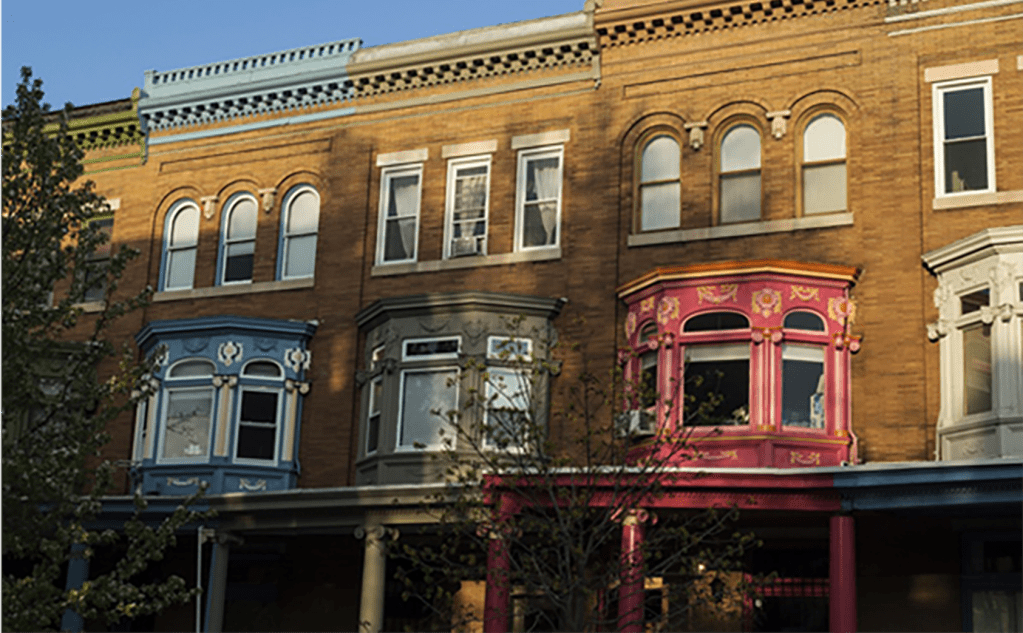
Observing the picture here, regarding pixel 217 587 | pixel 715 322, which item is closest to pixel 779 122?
pixel 715 322

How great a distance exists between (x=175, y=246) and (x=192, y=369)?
3.46 m

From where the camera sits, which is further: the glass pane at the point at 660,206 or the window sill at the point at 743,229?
the glass pane at the point at 660,206

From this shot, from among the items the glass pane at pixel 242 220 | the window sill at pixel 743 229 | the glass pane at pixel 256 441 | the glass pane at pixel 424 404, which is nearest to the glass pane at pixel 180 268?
the glass pane at pixel 242 220

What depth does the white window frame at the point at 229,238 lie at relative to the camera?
28.0m

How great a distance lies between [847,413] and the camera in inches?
853

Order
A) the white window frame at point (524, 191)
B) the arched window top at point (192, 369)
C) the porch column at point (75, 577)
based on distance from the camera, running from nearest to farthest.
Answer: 1. the porch column at point (75, 577)
2. the white window frame at point (524, 191)
3. the arched window top at point (192, 369)

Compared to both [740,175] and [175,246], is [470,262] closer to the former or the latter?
[740,175]

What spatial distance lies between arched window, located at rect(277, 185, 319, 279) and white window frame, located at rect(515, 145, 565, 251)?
4434 millimetres

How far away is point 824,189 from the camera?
2339 centimetres

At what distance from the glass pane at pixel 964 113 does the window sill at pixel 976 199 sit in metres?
1.14

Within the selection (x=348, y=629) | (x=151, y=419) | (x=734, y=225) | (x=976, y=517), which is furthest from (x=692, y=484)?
(x=151, y=419)

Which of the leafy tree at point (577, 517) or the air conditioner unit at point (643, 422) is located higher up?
the air conditioner unit at point (643, 422)

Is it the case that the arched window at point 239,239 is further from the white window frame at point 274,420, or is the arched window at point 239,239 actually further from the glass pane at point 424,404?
the glass pane at point 424,404

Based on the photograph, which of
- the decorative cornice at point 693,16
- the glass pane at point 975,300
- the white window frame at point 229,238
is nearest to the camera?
A: the glass pane at point 975,300
